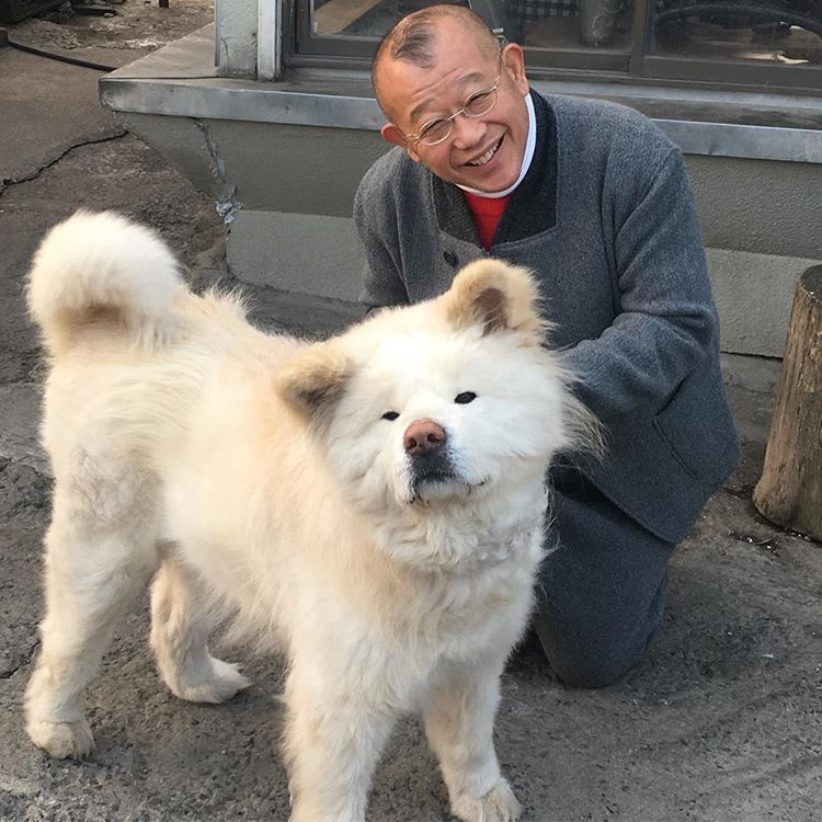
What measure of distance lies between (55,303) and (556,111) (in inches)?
44.9

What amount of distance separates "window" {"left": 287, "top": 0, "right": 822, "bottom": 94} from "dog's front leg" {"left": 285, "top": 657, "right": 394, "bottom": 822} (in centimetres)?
283

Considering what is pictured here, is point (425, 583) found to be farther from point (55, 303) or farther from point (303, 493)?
point (55, 303)

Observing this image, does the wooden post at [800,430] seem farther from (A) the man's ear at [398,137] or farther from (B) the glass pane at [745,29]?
(A) the man's ear at [398,137]

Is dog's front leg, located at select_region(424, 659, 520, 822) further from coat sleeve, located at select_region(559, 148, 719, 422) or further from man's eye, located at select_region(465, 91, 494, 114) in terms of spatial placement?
man's eye, located at select_region(465, 91, 494, 114)

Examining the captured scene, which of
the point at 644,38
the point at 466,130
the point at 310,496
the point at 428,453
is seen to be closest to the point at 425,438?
the point at 428,453

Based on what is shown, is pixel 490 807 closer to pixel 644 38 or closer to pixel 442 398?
pixel 442 398

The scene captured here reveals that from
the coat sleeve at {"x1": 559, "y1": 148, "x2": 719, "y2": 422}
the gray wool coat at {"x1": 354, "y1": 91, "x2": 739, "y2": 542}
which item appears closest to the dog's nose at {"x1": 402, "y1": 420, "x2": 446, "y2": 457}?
the gray wool coat at {"x1": 354, "y1": 91, "x2": 739, "y2": 542}

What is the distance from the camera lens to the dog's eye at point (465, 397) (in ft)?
5.84

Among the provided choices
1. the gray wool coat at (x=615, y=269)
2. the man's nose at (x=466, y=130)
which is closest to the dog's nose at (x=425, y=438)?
the gray wool coat at (x=615, y=269)

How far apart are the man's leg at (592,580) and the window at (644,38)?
210 centimetres

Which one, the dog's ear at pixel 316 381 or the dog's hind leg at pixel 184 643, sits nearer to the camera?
the dog's ear at pixel 316 381

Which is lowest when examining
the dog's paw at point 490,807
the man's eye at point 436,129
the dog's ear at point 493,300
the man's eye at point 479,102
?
the dog's paw at point 490,807

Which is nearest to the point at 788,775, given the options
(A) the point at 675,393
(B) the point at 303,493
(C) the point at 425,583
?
(A) the point at 675,393

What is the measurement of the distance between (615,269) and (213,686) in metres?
1.36
